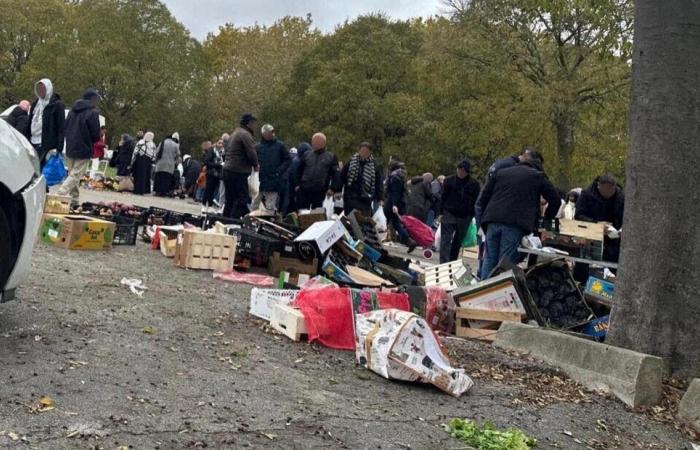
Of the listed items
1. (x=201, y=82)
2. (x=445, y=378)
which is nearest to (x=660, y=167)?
(x=445, y=378)

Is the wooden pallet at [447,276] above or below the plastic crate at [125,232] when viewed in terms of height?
below

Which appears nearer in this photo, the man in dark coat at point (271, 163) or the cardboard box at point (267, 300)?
the cardboard box at point (267, 300)

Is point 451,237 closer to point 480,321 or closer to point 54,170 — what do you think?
point 480,321

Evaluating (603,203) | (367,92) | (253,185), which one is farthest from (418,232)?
(367,92)

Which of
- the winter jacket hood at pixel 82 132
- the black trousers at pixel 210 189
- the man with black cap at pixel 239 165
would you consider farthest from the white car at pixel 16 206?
the black trousers at pixel 210 189

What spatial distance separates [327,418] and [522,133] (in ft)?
89.7

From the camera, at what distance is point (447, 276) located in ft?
34.4

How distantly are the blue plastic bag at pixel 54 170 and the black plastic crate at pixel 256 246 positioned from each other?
4.62 m

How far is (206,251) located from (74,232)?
62.9 inches

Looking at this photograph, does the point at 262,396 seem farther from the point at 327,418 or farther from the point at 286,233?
the point at 286,233

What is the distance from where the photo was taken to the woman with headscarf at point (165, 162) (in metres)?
25.0

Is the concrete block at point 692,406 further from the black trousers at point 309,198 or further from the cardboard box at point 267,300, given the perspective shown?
the black trousers at point 309,198

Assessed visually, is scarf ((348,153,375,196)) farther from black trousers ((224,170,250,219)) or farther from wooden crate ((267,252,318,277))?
wooden crate ((267,252,318,277))

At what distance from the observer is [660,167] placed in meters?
7.07
